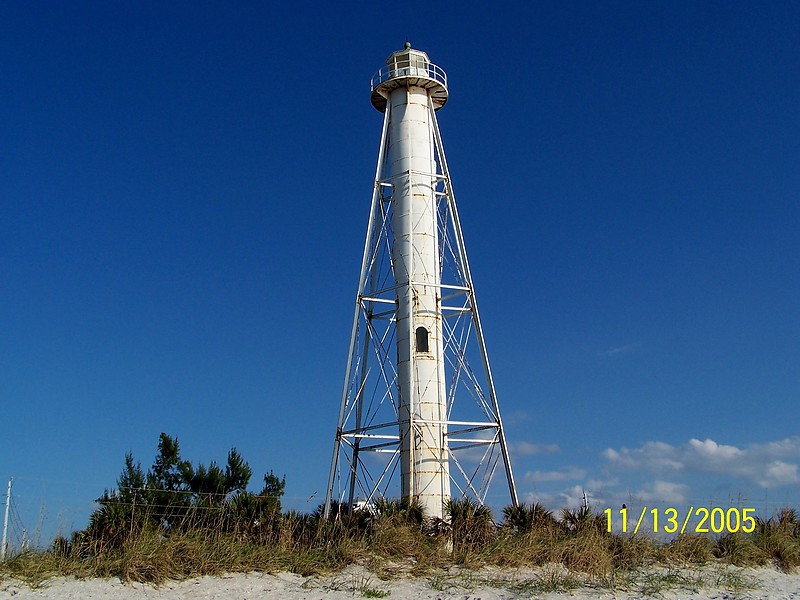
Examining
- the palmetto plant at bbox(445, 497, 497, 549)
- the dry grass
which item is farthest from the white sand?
the palmetto plant at bbox(445, 497, 497, 549)

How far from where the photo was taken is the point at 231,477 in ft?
113

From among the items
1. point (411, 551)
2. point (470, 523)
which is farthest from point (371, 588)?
point (470, 523)

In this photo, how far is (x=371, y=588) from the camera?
16.5 meters

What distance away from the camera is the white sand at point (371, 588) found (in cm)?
1511

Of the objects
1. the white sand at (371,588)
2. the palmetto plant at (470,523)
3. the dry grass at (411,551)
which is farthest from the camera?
the palmetto plant at (470,523)

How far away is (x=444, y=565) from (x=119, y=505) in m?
6.65

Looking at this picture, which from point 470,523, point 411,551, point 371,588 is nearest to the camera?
point 371,588

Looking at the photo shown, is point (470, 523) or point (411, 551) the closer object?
point (411, 551)

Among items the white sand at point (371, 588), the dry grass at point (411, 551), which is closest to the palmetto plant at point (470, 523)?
the dry grass at point (411, 551)

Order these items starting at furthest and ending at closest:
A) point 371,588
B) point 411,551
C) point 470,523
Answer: point 470,523, point 411,551, point 371,588

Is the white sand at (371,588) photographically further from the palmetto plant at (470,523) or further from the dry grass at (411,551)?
the palmetto plant at (470,523)

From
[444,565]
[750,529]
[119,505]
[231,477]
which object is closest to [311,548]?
[444,565]

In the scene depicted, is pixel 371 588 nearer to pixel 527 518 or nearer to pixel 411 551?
pixel 411 551

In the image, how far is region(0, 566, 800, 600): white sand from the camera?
1511 cm
